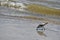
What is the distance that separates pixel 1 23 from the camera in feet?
30.2

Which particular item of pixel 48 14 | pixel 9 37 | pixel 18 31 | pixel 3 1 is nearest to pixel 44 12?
pixel 48 14

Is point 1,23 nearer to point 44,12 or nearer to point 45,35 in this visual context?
point 45,35

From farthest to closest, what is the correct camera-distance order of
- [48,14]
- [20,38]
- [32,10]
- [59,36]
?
[32,10] < [48,14] < [59,36] < [20,38]

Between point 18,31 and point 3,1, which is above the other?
point 18,31

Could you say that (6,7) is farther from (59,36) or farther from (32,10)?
(59,36)

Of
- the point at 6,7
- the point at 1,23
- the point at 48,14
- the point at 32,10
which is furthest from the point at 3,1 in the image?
the point at 1,23

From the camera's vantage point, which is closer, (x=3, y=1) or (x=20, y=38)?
(x=20, y=38)

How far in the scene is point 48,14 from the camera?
1231 cm

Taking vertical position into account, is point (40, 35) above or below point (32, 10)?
above

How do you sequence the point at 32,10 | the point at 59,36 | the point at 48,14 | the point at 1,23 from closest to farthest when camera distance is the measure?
the point at 59,36
the point at 1,23
the point at 48,14
the point at 32,10

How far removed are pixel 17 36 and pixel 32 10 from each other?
6139 mm

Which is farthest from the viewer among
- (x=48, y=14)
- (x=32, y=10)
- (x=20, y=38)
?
(x=32, y=10)

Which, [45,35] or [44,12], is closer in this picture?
[45,35]

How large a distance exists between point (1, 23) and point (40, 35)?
2.02 metres
